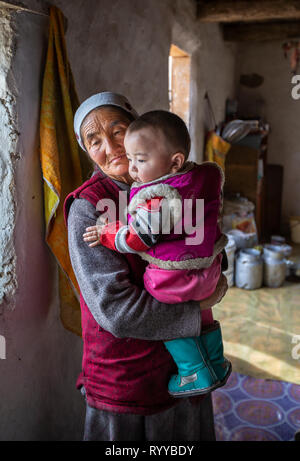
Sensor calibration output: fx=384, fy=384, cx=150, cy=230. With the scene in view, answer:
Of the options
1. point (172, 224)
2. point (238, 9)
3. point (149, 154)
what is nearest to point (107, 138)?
point (149, 154)

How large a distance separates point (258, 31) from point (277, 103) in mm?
1378

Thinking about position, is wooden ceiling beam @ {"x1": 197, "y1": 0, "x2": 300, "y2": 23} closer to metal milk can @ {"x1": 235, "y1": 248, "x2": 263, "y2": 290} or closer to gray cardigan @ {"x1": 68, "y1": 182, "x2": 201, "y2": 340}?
metal milk can @ {"x1": 235, "y1": 248, "x2": 263, "y2": 290}

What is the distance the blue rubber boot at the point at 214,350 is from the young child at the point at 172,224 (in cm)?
4

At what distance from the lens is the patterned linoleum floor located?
2.25 meters

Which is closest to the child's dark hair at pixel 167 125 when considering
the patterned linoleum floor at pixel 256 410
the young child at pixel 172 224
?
the young child at pixel 172 224

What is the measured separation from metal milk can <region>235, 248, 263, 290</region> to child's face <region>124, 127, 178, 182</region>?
131 inches

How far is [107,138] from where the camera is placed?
1333 millimetres

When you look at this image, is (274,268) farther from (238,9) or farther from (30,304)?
(30,304)

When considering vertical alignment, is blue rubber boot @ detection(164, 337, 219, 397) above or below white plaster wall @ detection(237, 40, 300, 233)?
below

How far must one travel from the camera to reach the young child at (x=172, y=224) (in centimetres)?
113

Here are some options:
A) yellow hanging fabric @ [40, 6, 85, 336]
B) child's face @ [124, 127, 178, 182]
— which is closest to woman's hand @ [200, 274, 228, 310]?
child's face @ [124, 127, 178, 182]

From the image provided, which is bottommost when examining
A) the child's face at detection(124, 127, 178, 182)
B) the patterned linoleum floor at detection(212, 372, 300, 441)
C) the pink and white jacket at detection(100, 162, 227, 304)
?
the patterned linoleum floor at detection(212, 372, 300, 441)
